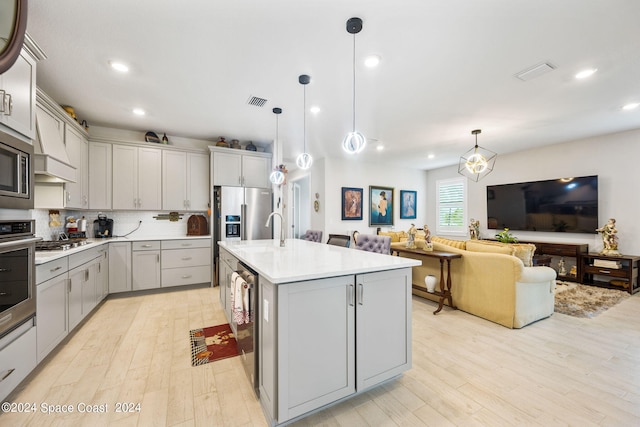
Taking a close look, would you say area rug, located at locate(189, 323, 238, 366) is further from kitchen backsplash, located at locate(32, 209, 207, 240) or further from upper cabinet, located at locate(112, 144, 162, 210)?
upper cabinet, located at locate(112, 144, 162, 210)

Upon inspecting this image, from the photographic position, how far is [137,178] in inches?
167

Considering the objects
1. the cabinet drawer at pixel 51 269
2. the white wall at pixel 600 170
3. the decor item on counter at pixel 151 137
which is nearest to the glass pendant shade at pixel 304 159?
the cabinet drawer at pixel 51 269

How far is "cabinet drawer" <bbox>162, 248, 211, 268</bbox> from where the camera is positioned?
13.6 ft

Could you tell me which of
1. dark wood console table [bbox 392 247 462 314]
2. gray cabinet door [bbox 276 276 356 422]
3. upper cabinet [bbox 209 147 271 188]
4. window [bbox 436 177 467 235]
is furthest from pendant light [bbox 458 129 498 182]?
gray cabinet door [bbox 276 276 356 422]

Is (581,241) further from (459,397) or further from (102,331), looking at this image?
(102,331)

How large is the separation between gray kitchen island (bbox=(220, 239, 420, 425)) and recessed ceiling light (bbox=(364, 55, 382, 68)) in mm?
1850

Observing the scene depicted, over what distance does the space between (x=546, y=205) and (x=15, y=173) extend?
25.4 ft

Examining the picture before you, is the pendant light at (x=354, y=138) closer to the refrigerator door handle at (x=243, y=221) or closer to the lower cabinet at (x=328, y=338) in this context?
the lower cabinet at (x=328, y=338)

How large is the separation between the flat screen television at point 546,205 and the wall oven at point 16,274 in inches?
303

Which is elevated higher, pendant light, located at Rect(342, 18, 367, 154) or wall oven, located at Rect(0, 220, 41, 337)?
pendant light, located at Rect(342, 18, 367, 154)

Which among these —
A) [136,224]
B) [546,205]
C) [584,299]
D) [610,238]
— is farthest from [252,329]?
[546,205]

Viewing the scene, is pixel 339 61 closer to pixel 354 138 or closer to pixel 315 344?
pixel 354 138

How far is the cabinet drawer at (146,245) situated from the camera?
393 centimetres

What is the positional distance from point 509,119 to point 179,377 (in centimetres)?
523
